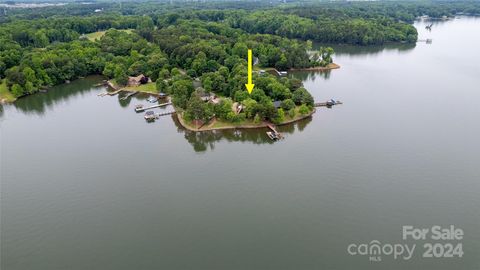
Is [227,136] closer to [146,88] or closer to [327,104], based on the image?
[327,104]

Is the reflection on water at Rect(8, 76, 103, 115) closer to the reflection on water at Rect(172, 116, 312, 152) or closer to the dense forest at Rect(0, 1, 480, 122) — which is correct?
the dense forest at Rect(0, 1, 480, 122)

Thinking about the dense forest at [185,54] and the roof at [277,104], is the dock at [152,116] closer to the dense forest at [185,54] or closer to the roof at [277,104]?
the dense forest at [185,54]

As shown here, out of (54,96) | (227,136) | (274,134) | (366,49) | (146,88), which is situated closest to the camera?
(274,134)

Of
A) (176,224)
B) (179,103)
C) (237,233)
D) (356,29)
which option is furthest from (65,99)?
(356,29)

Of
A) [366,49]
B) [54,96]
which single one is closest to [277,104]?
[54,96]

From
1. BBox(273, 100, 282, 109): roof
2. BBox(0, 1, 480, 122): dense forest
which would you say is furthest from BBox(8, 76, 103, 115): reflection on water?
BBox(273, 100, 282, 109): roof

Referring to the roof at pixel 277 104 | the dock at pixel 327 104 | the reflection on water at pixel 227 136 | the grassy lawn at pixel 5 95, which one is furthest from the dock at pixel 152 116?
the grassy lawn at pixel 5 95

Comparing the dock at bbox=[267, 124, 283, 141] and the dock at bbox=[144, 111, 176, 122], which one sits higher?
the dock at bbox=[144, 111, 176, 122]

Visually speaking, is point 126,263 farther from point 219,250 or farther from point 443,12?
point 443,12

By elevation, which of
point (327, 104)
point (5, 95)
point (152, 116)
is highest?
point (5, 95)

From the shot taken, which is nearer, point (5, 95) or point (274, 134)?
point (274, 134)
